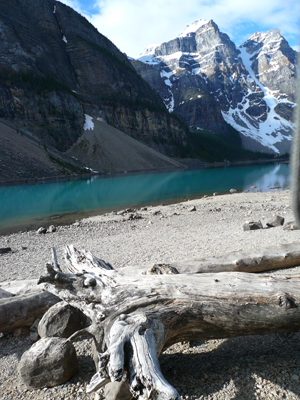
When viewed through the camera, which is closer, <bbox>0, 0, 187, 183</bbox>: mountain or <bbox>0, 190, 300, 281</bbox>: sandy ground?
<bbox>0, 190, 300, 281</bbox>: sandy ground

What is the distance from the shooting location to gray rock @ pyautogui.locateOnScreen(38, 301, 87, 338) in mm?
4367

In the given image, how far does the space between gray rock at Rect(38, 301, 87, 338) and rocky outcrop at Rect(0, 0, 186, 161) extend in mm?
81978

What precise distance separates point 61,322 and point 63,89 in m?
103

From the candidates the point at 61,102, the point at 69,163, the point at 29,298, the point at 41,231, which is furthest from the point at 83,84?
the point at 29,298

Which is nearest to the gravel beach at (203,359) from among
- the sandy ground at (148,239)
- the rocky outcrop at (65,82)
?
the sandy ground at (148,239)

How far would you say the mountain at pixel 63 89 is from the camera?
266 feet

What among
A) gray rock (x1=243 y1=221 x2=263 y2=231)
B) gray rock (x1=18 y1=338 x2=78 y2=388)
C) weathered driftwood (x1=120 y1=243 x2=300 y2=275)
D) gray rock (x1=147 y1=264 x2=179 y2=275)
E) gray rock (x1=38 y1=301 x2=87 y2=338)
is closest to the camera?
gray rock (x1=18 y1=338 x2=78 y2=388)

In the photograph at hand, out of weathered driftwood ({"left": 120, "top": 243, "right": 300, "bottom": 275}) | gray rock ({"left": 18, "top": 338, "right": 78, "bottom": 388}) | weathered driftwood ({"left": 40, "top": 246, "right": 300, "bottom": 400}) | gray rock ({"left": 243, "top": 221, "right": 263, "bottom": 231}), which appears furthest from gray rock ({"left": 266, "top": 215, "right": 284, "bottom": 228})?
gray rock ({"left": 18, "top": 338, "right": 78, "bottom": 388})

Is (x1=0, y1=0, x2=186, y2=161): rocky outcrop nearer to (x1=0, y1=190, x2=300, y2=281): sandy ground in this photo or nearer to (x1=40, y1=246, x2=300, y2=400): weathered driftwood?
(x1=0, y1=190, x2=300, y2=281): sandy ground

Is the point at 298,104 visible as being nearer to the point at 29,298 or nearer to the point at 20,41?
the point at 29,298

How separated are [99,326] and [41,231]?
12.7m

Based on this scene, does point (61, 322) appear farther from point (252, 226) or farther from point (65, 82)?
point (65, 82)

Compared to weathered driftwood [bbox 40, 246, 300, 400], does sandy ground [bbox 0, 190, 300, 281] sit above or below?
A: below

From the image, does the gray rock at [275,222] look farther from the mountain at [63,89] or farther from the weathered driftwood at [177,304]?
the mountain at [63,89]
